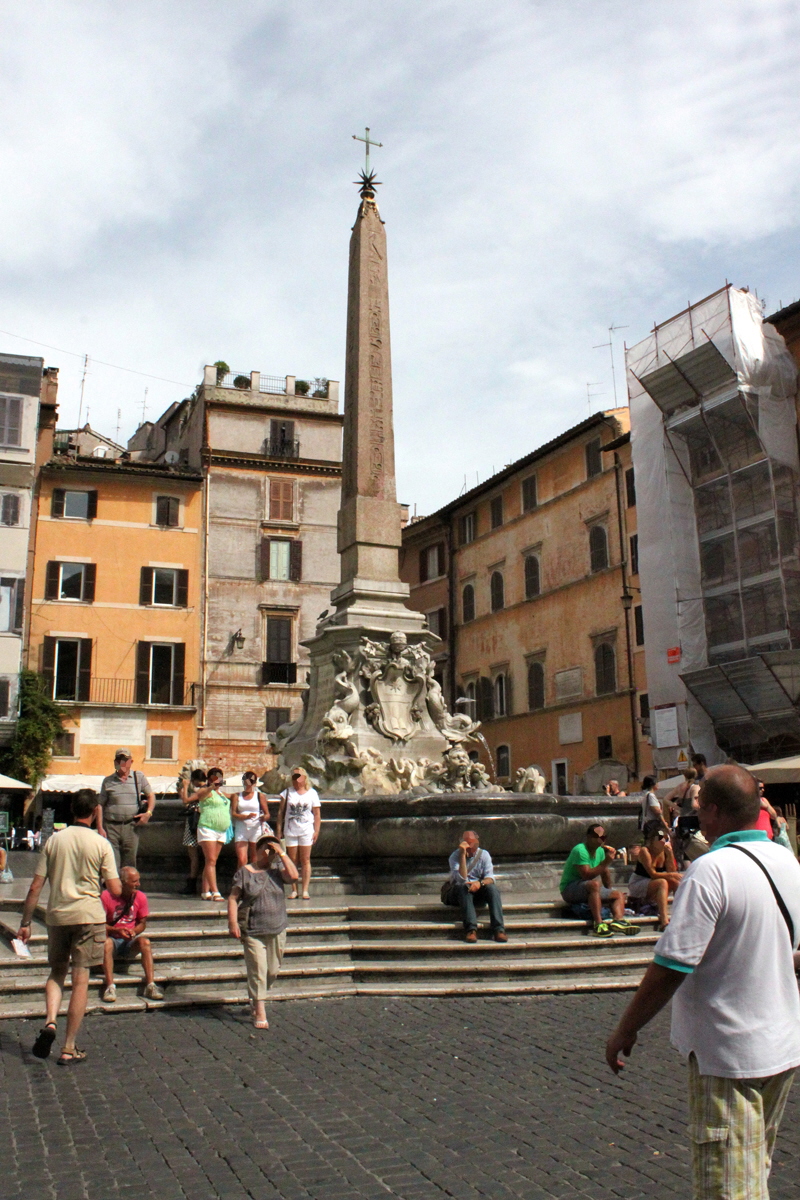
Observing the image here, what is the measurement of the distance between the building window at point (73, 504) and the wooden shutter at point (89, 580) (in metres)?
1.56

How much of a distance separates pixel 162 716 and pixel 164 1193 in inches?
1186

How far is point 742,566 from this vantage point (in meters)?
28.0

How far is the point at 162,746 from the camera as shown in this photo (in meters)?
33.2

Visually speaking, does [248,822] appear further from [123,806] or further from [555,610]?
[555,610]

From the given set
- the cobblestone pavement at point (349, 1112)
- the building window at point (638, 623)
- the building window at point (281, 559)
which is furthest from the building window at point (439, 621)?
the cobblestone pavement at point (349, 1112)

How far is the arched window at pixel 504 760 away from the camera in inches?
1452

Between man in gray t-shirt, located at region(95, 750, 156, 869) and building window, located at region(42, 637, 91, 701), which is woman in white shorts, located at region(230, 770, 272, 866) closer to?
man in gray t-shirt, located at region(95, 750, 156, 869)

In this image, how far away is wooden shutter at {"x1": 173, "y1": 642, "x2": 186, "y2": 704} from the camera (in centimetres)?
3381

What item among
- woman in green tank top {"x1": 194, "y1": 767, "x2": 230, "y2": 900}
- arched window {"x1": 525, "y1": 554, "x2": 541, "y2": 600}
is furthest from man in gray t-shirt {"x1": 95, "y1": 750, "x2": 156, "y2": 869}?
arched window {"x1": 525, "y1": 554, "x2": 541, "y2": 600}

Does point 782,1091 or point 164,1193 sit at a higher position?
point 782,1091

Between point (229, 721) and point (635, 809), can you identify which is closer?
point (635, 809)

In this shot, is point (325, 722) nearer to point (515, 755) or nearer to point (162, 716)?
point (162, 716)

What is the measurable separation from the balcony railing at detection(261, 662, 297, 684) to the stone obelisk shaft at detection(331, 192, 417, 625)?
70.3 feet

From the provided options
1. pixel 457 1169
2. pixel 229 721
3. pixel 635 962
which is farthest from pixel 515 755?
pixel 457 1169
